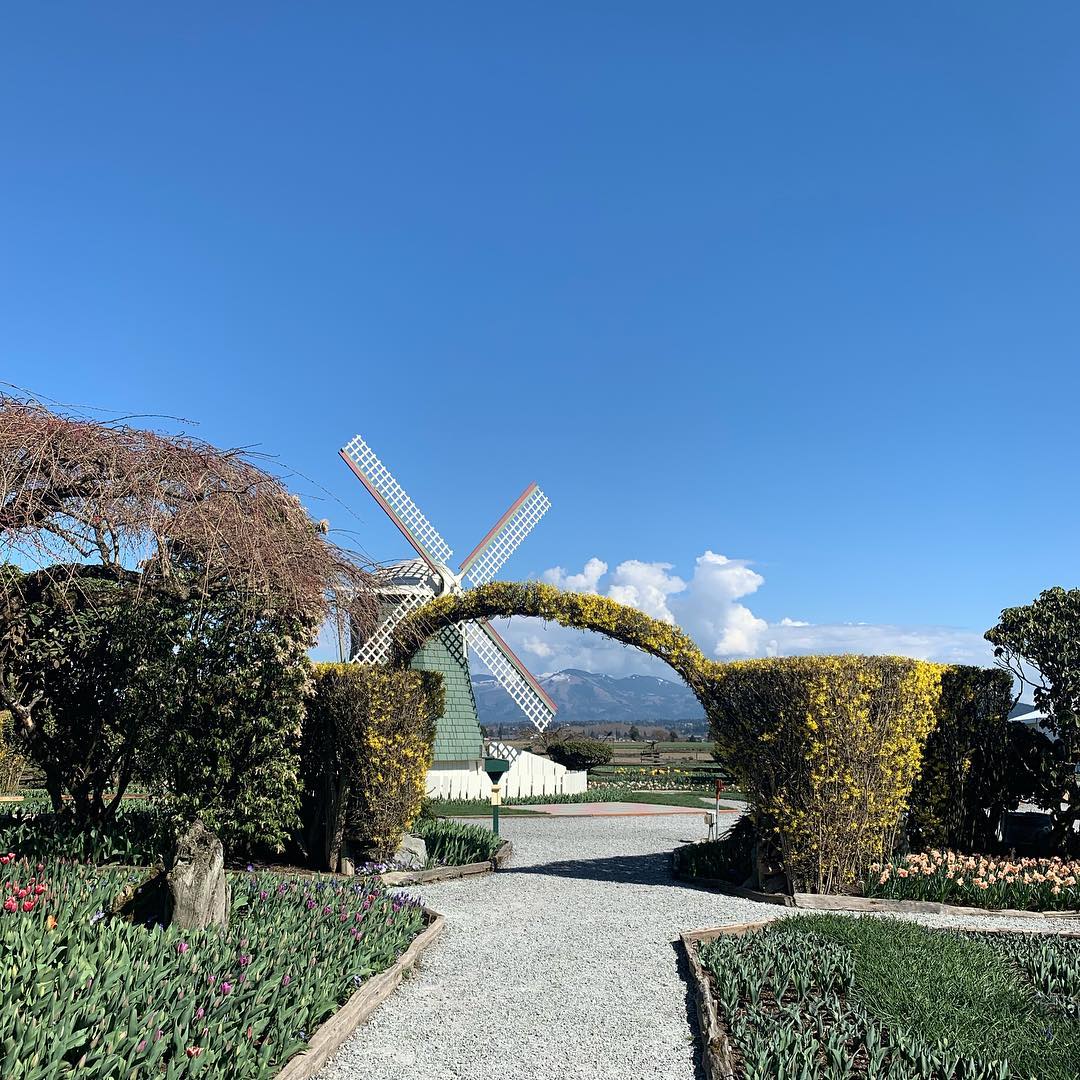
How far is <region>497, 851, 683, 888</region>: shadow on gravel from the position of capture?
11.3 metres

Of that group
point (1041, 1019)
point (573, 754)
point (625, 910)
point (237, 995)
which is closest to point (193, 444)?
point (237, 995)

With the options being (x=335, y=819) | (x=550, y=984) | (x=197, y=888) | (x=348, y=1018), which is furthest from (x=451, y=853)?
(x=348, y=1018)

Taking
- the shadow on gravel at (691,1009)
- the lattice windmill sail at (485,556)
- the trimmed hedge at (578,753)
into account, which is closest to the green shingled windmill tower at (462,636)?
the lattice windmill sail at (485,556)

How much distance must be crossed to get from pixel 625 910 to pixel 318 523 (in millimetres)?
5099

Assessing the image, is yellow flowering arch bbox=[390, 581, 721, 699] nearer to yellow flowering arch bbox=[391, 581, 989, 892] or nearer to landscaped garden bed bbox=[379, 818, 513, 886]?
yellow flowering arch bbox=[391, 581, 989, 892]

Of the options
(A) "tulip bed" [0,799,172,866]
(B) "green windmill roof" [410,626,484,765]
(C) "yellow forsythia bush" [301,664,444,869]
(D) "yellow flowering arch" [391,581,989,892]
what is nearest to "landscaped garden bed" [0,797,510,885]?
(A) "tulip bed" [0,799,172,866]

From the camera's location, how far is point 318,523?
948 centimetres

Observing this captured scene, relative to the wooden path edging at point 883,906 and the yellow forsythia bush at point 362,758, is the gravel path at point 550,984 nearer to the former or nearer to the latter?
the wooden path edging at point 883,906

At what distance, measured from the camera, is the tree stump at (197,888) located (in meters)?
6.35

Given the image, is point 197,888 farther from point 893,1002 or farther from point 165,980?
point 893,1002

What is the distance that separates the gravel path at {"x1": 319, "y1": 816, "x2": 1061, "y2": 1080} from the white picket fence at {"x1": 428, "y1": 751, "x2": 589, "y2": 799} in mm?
10054

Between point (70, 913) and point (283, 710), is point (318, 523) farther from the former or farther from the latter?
point (70, 913)

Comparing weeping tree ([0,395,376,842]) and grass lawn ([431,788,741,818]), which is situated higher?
weeping tree ([0,395,376,842])

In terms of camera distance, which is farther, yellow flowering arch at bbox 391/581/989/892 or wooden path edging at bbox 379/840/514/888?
wooden path edging at bbox 379/840/514/888
